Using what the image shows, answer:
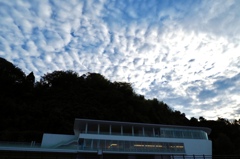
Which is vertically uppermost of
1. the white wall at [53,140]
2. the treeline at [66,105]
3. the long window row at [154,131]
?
the treeline at [66,105]

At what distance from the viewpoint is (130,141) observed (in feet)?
94.4

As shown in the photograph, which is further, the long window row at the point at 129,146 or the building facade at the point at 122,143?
the long window row at the point at 129,146

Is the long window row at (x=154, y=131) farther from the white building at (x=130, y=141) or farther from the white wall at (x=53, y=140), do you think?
the white wall at (x=53, y=140)

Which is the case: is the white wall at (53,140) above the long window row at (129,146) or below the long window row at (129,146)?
above

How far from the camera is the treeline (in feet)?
135

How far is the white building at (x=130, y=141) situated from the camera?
26.7 m

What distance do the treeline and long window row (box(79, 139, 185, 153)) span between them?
15.6 m

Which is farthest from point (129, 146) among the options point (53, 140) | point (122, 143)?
point (53, 140)

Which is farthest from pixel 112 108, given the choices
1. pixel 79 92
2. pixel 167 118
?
pixel 167 118

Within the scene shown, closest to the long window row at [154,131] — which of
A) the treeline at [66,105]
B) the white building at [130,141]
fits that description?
the white building at [130,141]

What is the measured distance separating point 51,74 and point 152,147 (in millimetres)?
44246

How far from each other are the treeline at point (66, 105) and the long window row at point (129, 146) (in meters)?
15.6

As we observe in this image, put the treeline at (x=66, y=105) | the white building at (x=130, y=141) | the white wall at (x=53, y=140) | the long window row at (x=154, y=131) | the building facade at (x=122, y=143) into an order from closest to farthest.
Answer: the building facade at (x=122, y=143), the white building at (x=130, y=141), the white wall at (x=53, y=140), the long window row at (x=154, y=131), the treeline at (x=66, y=105)

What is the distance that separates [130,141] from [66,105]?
2590 cm
